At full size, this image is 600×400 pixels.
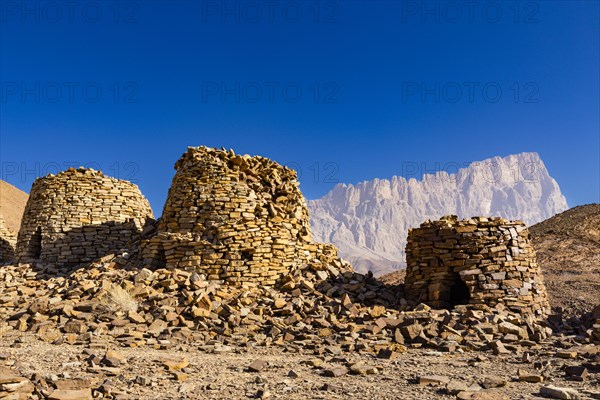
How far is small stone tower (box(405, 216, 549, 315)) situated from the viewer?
10.8 m

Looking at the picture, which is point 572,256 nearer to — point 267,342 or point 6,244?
point 267,342

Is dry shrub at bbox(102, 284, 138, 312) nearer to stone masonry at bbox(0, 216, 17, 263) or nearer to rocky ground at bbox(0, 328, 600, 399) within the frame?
rocky ground at bbox(0, 328, 600, 399)

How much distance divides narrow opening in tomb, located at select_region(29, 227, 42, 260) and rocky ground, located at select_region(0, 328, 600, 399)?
7455 millimetres

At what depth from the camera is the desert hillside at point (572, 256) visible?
1597 cm

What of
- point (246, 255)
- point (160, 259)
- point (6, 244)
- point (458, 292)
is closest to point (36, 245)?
point (6, 244)

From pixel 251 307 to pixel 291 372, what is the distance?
4135 mm

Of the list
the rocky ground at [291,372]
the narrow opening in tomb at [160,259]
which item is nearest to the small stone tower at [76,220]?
the narrow opening in tomb at [160,259]

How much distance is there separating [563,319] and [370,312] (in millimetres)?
4427

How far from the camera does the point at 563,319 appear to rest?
10.6m

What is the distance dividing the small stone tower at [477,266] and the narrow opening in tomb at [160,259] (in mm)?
6567

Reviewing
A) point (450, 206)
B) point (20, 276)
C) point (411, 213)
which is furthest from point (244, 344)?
point (450, 206)

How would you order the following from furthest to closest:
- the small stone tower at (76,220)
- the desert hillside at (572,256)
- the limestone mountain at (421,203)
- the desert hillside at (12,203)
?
the limestone mountain at (421,203)
the desert hillside at (12,203)
the desert hillside at (572,256)
the small stone tower at (76,220)

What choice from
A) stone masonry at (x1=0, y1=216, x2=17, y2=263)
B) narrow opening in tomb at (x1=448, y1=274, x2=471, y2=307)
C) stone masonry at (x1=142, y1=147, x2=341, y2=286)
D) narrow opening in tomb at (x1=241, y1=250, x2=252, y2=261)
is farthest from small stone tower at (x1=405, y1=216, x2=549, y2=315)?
stone masonry at (x1=0, y1=216, x2=17, y2=263)

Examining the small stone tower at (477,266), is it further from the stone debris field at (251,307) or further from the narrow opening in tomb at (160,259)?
the narrow opening in tomb at (160,259)
